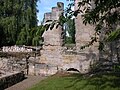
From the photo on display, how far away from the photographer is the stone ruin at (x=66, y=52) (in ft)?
61.4

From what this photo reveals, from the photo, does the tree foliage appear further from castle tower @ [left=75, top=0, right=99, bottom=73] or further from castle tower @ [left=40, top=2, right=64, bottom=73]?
castle tower @ [left=75, top=0, right=99, bottom=73]

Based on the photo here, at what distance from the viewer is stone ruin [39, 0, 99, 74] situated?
18.7 metres

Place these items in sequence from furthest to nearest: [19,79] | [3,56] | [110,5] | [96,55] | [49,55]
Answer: [3,56] → [49,55] → [96,55] → [19,79] → [110,5]

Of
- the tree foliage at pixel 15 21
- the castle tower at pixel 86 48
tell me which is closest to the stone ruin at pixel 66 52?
the castle tower at pixel 86 48

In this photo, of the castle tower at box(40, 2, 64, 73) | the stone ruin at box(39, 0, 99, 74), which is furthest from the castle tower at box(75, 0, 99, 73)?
the castle tower at box(40, 2, 64, 73)

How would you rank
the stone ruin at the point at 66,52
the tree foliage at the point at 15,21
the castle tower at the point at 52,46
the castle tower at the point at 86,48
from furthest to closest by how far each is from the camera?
the tree foliage at the point at 15,21 → the castle tower at the point at 52,46 → the stone ruin at the point at 66,52 → the castle tower at the point at 86,48

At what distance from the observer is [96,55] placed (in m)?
18.5

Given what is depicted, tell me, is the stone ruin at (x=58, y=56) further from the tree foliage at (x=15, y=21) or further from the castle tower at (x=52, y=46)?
the tree foliage at (x=15, y=21)

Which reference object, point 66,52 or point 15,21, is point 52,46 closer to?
point 66,52

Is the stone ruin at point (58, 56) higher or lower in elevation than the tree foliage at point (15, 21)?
lower

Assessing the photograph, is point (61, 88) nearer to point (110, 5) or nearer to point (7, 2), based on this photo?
point (110, 5)

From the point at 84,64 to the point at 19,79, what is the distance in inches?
180

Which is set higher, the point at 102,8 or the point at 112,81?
the point at 102,8

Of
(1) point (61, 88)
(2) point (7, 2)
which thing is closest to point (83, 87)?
(1) point (61, 88)
